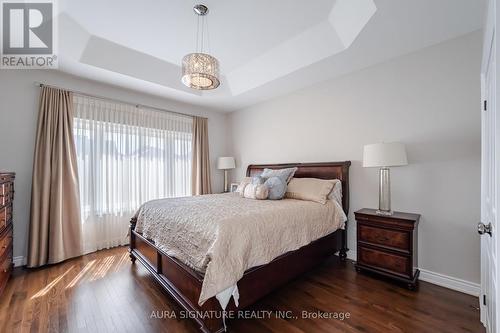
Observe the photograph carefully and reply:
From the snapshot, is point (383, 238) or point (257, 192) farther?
point (257, 192)

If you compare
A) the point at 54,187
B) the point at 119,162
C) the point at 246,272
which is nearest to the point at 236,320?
the point at 246,272

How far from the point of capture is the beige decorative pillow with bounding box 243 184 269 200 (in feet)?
9.25

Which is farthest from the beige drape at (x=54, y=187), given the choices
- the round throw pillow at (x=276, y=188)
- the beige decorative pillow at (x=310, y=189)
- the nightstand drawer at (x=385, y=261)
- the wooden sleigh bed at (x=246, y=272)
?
the nightstand drawer at (x=385, y=261)

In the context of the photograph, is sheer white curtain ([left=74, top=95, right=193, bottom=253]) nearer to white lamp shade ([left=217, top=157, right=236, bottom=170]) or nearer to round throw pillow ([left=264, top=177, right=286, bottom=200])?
white lamp shade ([left=217, top=157, right=236, bottom=170])

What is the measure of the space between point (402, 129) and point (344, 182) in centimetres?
93

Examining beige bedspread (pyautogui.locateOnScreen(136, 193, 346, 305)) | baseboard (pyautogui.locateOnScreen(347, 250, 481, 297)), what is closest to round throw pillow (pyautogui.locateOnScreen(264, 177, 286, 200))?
beige bedspread (pyautogui.locateOnScreen(136, 193, 346, 305))

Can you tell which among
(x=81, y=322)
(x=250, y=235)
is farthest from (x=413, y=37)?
(x=81, y=322)

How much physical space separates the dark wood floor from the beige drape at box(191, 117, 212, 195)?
2.09 m

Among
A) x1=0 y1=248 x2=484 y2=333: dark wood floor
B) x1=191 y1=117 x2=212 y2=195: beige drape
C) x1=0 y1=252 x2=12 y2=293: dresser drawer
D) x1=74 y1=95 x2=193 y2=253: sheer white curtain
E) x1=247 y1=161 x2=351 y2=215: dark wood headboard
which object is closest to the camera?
x1=0 y1=248 x2=484 y2=333: dark wood floor

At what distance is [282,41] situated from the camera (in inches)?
111

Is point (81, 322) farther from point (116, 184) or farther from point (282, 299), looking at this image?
point (116, 184)

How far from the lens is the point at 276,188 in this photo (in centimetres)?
285

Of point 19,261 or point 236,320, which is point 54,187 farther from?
point 236,320

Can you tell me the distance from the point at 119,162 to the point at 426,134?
13.9 ft
